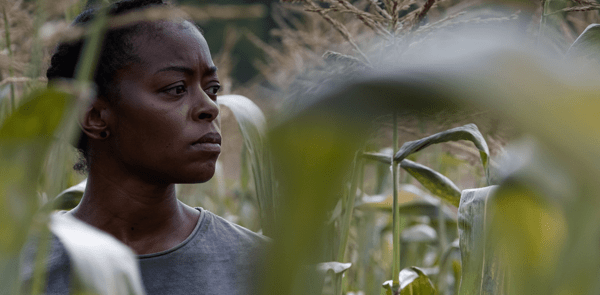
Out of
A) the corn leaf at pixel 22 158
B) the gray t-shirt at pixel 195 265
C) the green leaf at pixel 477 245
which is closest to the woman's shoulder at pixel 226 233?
the gray t-shirt at pixel 195 265

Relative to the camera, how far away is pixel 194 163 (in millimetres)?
611

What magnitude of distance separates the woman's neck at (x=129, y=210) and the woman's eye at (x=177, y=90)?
11 cm

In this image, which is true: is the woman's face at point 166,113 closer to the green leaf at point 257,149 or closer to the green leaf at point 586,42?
the green leaf at point 257,149

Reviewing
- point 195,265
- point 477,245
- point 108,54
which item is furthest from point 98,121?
point 477,245

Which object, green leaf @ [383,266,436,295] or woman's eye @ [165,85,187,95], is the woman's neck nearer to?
woman's eye @ [165,85,187,95]

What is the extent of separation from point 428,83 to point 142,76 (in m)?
0.56

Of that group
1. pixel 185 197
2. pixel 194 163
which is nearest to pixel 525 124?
pixel 194 163

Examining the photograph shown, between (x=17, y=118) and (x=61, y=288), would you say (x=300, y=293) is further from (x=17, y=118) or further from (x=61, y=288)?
(x=61, y=288)

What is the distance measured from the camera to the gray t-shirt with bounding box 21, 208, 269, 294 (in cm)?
59

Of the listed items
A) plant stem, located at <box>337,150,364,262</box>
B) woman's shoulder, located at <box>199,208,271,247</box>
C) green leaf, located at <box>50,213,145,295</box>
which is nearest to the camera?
green leaf, located at <box>50,213,145,295</box>

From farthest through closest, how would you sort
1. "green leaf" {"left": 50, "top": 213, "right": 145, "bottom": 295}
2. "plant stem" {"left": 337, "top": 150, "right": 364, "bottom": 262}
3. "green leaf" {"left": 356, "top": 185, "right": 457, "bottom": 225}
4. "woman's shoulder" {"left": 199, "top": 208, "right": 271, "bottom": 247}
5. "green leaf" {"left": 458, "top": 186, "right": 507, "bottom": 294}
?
"green leaf" {"left": 356, "top": 185, "right": 457, "bottom": 225}
"woman's shoulder" {"left": 199, "top": 208, "right": 271, "bottom": 247}
"plant stem" {"left": 337, "top": 150, "right": 364, "bottom": 262}
"green leaf" {"left": 458, "top": 186, "right": 507, "bottom": 294}
"green leaf" {"left": 50, "top": 213, "right": 145, "bottom": 295}

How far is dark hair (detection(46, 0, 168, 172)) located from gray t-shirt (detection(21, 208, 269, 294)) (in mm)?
161

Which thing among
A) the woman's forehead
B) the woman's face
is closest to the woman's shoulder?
the woman's face

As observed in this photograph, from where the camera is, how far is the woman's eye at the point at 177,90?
0.62 meters
